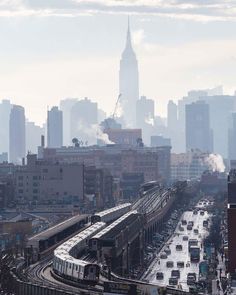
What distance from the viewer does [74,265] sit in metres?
47.0

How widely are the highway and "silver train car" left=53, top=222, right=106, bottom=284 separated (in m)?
3.49

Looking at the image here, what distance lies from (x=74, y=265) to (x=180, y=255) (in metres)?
27.6

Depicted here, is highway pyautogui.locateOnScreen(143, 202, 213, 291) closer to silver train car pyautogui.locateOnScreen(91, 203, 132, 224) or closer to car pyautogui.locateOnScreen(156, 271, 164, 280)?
car pyautogui.locateOnScreen(156, 271, 164, 280)

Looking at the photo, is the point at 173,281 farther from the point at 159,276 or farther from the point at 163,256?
the point at 163,256

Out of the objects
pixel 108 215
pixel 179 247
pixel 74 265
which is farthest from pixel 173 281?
pixel 108 215

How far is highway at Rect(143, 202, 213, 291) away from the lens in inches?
2347

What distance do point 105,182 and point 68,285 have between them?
6678 centimetres

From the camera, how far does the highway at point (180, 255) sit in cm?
5962

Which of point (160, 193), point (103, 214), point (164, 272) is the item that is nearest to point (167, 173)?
point (160, 193)

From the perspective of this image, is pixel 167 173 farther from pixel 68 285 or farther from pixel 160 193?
pixel 68 285

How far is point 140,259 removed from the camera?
228 feet

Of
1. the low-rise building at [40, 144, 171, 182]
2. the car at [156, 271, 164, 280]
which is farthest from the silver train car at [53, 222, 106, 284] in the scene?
the low-rise building at [40, 144, 171, 182]

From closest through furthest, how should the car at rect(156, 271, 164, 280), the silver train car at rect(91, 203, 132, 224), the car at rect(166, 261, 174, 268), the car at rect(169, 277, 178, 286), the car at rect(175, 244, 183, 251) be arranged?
the car at rect(169, 277, 178, 286)
the car at rect(156, 271, 164, 280)
the car at rect(166, 261, 174, 268)
the silver train car at rect(91, 203, 132, 224)
the car at rect(175, 244, 183, 251)

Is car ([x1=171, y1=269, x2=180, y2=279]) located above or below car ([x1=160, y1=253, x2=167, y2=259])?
below
